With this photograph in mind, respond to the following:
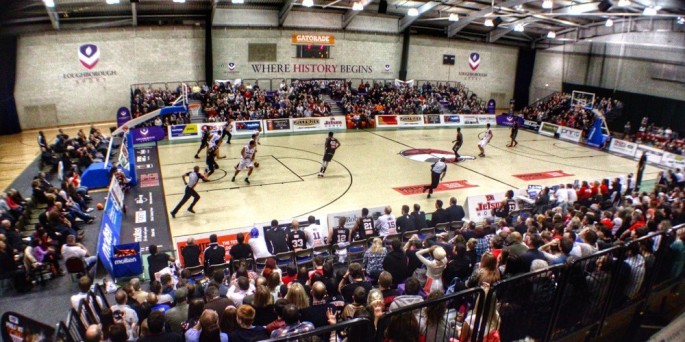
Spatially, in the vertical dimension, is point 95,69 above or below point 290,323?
above

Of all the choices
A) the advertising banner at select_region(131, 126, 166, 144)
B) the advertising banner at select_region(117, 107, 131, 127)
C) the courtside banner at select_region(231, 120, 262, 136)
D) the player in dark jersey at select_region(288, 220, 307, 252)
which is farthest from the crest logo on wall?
the player in dark jersey at select_region(288, 220, 307, 252)

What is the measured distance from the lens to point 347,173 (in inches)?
724

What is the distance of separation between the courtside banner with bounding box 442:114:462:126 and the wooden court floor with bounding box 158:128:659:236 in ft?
14.2

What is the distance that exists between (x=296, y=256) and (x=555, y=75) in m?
38.5

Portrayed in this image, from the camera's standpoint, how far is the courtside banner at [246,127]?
25.1m

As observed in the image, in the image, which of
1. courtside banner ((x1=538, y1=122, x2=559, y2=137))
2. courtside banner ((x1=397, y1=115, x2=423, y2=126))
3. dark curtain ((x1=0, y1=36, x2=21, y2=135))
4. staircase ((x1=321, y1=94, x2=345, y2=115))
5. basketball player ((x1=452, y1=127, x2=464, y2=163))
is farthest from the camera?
staircase ((x1=321, y1=94, x2=345, y2=115))

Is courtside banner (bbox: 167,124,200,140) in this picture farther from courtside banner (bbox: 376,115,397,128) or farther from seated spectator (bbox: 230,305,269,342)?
seated spectator (bbox: 230,305,269,342)

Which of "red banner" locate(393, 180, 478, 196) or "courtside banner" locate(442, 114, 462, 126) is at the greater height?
"courtside banner" locate(442, 114, 462, 126)

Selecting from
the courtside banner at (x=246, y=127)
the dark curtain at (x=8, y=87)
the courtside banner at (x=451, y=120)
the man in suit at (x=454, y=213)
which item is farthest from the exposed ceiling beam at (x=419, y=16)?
the dark curtain at (x=8, y=87)

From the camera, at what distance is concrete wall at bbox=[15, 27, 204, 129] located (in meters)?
24.2

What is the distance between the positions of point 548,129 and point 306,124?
16.5 meters

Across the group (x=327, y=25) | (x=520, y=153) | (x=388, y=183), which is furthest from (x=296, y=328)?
(x=327, y=25)

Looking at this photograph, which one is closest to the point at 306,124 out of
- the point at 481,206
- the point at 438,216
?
the point at 481,206

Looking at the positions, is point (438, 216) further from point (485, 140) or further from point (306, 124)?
point (306, 124)
